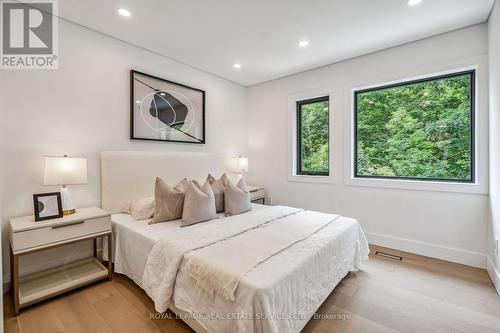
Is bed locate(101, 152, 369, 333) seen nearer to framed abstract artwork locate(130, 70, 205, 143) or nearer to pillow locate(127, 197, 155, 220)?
pillow locate(127, 197, 155, 220)

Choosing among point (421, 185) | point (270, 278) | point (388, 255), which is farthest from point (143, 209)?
point (421, 185)

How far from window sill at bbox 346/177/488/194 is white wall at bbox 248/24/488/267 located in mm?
31

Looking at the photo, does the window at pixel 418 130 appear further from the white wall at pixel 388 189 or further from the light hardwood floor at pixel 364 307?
the light hardwood floor at pixel 364 307

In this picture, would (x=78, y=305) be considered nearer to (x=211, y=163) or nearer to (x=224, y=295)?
(x=224, y=295)

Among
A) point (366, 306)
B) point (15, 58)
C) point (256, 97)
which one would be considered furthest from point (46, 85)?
point (366, 306)

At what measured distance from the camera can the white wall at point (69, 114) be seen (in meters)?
2.13

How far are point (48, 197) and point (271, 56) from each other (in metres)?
3.04

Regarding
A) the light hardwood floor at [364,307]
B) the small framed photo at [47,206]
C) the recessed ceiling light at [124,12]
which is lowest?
the light hardwood floor at [364,307]

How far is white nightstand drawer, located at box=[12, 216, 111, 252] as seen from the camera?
181 cm

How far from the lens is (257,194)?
4.14 metres

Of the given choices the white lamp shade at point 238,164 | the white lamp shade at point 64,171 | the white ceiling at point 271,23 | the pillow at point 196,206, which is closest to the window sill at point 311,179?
the white lamp shade at point 238,164

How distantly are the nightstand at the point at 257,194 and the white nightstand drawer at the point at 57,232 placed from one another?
2.25 metres

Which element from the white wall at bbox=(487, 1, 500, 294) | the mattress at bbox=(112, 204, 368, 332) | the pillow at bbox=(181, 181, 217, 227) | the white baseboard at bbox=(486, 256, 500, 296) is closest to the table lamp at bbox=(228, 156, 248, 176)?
the pillow at bbox=(181, 181, 217, 227)

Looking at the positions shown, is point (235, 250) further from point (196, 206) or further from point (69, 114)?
point (69, 114)
